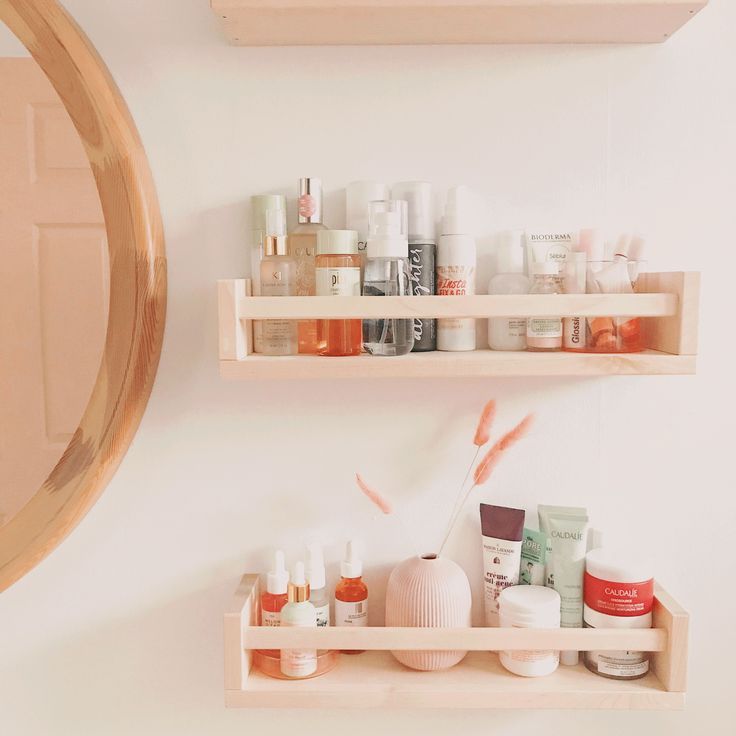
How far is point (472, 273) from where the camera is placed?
0.79 m

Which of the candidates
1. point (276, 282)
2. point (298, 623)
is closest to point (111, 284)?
point (276, 282)

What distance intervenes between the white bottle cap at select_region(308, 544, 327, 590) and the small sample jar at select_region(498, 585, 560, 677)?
0.19 m

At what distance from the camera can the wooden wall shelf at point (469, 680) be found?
0.76 meters

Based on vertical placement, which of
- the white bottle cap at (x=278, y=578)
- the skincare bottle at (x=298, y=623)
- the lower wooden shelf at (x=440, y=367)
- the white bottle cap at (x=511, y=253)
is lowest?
the skincare bottle at (x=298, y=623)

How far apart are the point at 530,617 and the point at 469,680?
10 centimetres

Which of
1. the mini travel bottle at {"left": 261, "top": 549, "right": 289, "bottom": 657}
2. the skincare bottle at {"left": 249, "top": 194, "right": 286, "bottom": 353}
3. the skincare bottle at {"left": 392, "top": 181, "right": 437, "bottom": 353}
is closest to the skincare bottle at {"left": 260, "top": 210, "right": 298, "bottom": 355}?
the skincare bottle at {"left": 249, "top": 194, "right": 286, "bottom": 353}

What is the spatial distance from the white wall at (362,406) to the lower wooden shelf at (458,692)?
12 centimetres

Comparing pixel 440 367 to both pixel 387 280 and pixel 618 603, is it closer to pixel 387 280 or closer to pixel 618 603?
pixel 387 280

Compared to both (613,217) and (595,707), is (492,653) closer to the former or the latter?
(595,707)

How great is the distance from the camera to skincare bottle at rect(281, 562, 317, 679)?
2.60 ft

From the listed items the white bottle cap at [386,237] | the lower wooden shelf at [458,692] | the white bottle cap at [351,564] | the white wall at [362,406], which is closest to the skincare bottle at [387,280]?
the white bottle cap at [386,237]

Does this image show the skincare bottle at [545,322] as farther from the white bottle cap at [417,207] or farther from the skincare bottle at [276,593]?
the skincare bottle at [276,593]

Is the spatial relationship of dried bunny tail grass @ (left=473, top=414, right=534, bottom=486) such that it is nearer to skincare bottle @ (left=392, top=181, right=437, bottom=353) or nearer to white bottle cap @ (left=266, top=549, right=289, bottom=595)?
skincare bottle @ (left=392, top=181, right=437, bottom=353)

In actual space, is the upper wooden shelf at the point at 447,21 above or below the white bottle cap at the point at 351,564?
above
